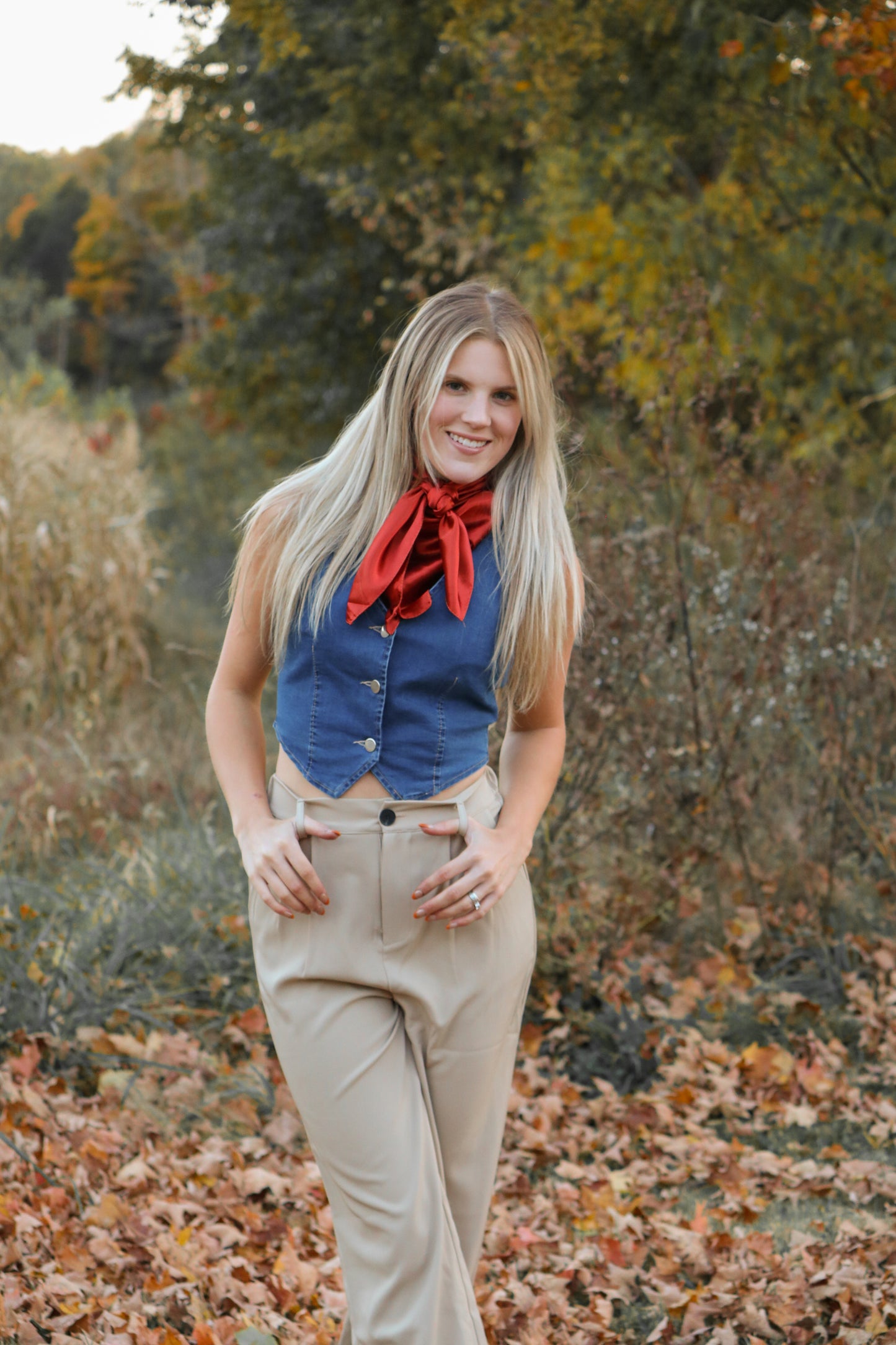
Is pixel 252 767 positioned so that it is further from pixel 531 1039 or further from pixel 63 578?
pixel 63 578

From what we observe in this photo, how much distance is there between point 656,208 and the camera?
25.9 ft

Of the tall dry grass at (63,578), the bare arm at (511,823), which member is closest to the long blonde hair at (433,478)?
the bare arm at (511,823)

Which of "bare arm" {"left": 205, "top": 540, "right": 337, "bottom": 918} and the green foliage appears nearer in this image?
"bare arm" {"left": 205, "top": 540, "right": 337, "bottom": 918}

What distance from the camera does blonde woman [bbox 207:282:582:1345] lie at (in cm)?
213

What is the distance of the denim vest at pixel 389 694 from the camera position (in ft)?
7.29

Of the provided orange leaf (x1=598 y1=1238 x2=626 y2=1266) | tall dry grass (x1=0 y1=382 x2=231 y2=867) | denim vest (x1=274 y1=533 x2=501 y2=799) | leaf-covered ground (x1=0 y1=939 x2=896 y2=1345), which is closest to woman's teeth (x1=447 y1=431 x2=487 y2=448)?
denim vest (x1=274 y1=533 x2=501 y2=799)

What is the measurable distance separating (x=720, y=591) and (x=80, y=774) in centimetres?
310

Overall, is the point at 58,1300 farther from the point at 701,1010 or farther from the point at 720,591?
the point at 720,591

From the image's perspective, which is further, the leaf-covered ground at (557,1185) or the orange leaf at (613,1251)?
the orange leaf at (613,1251)

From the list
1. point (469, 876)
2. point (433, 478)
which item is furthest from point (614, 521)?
point (469, 876)

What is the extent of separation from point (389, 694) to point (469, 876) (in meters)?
0.34

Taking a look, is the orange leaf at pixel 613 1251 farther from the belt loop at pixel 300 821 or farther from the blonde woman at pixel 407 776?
the belt loop at pixel 300 821

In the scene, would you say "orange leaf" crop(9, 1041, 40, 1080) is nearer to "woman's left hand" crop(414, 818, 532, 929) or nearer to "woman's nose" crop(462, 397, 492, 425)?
"woman's left hand" crop(414, 818, 532, 929)

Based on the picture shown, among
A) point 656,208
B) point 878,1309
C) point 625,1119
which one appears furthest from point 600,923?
point 656,208
